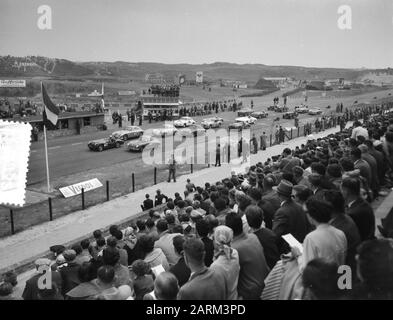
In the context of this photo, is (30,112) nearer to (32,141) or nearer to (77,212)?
(32,141)

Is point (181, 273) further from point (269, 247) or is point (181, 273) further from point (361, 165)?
point (361, 165)

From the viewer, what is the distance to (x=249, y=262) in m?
4.73

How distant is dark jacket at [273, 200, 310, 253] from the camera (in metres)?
5.95

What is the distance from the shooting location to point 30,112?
36156 mm

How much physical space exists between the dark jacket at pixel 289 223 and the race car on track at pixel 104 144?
25.2m

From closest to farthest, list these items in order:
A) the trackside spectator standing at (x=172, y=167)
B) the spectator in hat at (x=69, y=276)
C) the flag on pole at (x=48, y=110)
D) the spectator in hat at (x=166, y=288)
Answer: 1. the spectator in hat at (x=166, y=288)
2. the spectator in hat at (x=69, y=276)
3. the flag on pole at (x=48, y=110)
4. the trackside spectator standing at (x=172, y=167)

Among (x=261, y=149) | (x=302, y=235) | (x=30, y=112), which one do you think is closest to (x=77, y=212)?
(x=302, y=235)

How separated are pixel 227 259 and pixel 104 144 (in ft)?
88.7

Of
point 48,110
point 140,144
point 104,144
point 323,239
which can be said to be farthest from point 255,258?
point 104,144

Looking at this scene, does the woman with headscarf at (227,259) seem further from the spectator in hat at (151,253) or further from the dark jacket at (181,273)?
the spectator in hat at (151,253)

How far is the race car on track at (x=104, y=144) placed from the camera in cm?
2991

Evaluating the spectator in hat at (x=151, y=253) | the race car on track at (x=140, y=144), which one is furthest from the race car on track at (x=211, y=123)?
the spectator in hat at (x=151, y=253)

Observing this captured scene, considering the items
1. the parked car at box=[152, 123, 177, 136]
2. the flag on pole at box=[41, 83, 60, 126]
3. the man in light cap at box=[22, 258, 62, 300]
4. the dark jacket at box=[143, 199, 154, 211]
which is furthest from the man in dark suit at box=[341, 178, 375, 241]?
the parked car at box=[152, 123, 177, 136]

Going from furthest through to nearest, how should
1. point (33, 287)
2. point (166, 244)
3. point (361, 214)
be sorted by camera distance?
1. point (166, 244)
2. point (33, 287)
3. point (361, 214)
